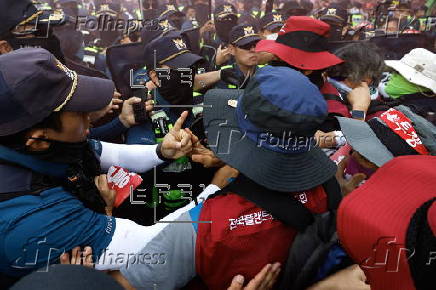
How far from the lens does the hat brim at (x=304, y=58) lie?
244 cm

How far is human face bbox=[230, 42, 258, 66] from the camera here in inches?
149

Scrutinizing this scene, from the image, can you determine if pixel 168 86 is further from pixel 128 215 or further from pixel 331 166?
pixel 331 166

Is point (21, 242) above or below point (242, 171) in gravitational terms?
below

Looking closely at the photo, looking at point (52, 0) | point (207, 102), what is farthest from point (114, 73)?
point (52, 0)

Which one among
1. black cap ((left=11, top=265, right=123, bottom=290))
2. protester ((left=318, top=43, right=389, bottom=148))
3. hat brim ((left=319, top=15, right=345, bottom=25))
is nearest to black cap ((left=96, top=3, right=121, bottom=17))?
hat brim ((left=319, top=15, right=345, bottom=25))

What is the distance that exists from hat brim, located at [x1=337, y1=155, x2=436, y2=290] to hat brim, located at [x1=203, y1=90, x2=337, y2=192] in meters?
0.42

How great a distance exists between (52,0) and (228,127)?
29.9ft

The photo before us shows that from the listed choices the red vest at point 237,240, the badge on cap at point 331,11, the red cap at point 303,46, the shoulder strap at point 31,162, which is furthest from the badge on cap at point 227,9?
the red vest at point 237,240

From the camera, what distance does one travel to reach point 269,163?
127 cm

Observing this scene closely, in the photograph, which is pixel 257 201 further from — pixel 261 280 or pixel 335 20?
pixel 335 20

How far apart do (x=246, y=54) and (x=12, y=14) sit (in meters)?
2.35

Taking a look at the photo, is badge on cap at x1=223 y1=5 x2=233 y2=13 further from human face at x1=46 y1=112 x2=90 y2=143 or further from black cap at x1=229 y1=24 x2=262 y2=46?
human face at x1=46 y1=112 x2=90 y2=143

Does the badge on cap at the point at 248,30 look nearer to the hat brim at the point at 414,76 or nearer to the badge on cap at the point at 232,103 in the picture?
the hat brim at the point at 414,76

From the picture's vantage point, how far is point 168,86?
8.65 ft
